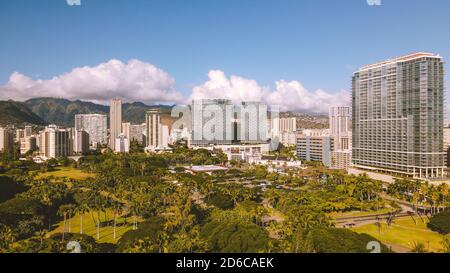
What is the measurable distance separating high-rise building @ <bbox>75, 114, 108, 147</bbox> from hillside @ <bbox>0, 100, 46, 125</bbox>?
29.8 feet

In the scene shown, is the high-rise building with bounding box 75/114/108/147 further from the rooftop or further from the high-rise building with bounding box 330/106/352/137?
the rooftop

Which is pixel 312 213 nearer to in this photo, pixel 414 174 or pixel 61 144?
pixel 414 174

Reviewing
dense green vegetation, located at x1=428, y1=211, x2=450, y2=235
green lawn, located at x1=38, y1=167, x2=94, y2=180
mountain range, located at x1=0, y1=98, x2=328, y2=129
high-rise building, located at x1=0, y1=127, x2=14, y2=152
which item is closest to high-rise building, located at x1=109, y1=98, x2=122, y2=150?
mountain range, located at x1=0, y1=98, x2=328, y2=129

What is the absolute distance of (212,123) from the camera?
5153 centimetres

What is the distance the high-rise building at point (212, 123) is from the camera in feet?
141

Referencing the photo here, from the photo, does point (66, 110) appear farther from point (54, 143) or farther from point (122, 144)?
point (54, 143)

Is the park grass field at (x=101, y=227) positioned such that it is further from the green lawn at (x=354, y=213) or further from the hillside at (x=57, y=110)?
the hillside at (x=57, y=110)

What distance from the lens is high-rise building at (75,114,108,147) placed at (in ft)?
199

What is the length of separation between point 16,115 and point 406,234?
63.8 m

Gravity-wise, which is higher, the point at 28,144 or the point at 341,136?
the point at 341,136

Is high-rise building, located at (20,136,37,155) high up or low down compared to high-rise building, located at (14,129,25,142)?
down

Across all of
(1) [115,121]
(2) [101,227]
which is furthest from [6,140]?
(2) [101,227]

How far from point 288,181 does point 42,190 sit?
15986 millimetres
